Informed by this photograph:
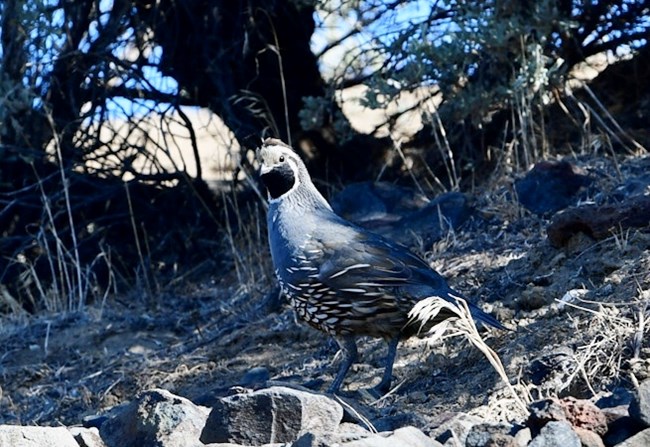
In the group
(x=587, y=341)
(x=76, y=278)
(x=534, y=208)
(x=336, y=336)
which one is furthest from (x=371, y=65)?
(x=587, y=341)

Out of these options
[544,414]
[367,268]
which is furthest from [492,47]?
[544,414]

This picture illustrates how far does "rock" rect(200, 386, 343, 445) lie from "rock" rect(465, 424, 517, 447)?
2.22 feet

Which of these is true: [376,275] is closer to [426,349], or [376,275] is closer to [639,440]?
[426,349]

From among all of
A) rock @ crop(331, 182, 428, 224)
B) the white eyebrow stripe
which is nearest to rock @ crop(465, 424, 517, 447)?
the white eyebrow stripe

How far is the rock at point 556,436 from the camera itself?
372 centimetres

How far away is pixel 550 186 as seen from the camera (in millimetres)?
7840

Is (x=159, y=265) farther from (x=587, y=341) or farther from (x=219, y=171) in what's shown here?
(x=587, y=341)

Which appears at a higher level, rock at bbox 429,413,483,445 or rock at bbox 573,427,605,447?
rock at bbox 429,413,483,445

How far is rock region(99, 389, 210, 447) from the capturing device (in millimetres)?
4473

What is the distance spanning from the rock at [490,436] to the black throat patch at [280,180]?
2.79 metres

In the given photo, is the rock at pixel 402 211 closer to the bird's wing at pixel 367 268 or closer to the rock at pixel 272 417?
the bird's wing at pixel 367 268

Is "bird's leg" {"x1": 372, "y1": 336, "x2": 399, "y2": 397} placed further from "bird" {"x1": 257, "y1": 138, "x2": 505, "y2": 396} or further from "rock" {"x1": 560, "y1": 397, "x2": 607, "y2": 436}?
"rock" {"x1": 560, "y1": 397, "x2": 607, "y2": 436}

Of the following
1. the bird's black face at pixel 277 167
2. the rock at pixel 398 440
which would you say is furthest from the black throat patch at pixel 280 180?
the rock at pixel 398 440

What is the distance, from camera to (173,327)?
8.50 meters
